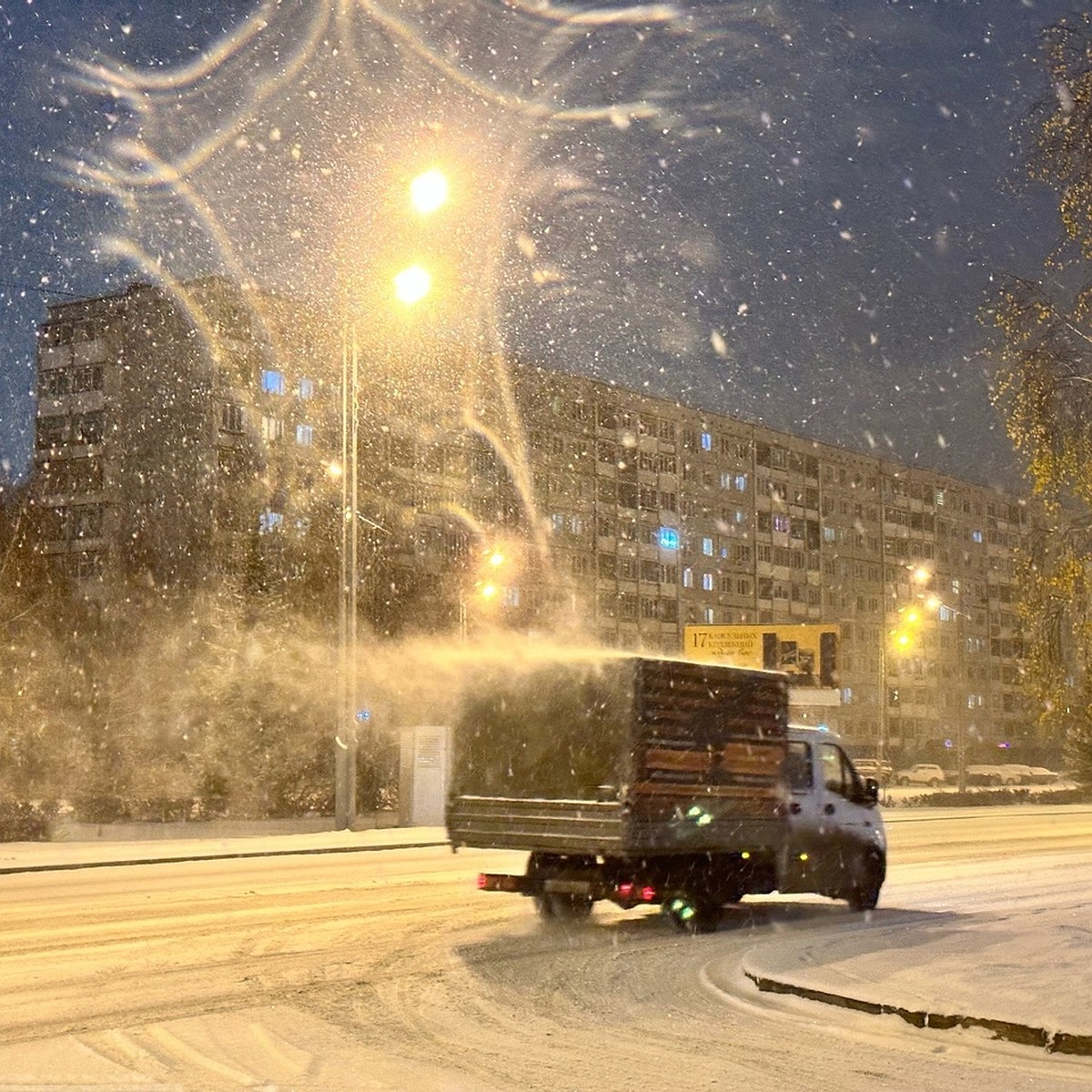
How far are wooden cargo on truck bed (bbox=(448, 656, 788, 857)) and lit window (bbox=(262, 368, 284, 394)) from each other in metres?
61.7

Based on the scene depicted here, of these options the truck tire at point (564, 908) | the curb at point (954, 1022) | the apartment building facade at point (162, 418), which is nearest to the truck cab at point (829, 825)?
the truck tire at point (564, 908)

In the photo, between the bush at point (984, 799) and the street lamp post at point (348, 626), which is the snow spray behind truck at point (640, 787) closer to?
the street lamp post at point (348, 626)

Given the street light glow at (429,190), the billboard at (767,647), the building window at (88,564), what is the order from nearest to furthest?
the street light glow at (429,190) → the billboard at (767,647) → the building window at (88,564)

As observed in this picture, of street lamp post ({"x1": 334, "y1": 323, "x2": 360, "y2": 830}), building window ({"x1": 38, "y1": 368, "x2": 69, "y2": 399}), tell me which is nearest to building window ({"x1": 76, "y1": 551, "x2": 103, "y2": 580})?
building window ({"x1": 38, "y1": 368, "x2": 69, "y2": 399})

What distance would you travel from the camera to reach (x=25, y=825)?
30797 mm

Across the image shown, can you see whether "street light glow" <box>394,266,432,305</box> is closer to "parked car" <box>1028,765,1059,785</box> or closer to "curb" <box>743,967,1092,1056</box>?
"curb" <box>743,967,1092,1056</box>

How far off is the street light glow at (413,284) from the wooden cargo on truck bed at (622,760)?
15.0 metres

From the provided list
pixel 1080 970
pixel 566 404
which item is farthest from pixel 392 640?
pixel 566 404

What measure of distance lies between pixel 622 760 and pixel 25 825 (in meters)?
19.3

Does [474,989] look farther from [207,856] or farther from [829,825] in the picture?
[207,856]

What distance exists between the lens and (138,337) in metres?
75.8

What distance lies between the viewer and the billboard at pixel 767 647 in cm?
5578

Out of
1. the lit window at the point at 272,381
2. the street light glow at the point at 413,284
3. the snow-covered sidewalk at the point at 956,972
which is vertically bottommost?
the snow-covered sidewalk at the point at 956,972

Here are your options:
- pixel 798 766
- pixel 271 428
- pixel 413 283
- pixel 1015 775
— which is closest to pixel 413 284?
pixel 413 283
